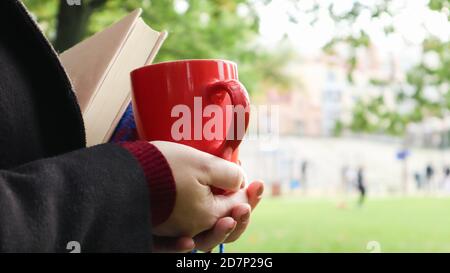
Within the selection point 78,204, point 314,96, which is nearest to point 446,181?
point 314,96

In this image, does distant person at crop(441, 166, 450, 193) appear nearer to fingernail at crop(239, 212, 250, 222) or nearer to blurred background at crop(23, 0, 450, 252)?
blurred background at crop(23, 0, 450, 252)

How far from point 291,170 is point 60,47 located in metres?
17.3

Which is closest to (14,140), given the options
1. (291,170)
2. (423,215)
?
(423,215)

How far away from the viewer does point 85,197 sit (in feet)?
1.46

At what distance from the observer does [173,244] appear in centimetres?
54

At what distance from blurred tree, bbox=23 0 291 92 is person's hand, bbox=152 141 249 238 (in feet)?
11.1

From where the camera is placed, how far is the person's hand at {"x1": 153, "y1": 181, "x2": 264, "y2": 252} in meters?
0.54

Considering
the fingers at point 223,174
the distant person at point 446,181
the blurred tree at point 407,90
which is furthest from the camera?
the distant person at point 446,181

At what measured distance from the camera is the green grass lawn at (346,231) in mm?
6234

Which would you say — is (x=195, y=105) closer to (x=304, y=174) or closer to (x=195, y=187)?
(x=195, y=187)

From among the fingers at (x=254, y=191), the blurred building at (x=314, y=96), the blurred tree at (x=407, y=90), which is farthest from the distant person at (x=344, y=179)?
the fingers at (x=254, y=191)

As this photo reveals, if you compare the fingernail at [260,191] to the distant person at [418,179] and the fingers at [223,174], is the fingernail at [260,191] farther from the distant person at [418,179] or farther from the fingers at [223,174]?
the distant person at [418,179]

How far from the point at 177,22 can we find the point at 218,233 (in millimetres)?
5064
